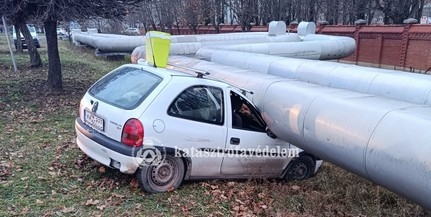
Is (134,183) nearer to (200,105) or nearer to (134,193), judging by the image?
(134,193)

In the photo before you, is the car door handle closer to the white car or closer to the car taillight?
the white car

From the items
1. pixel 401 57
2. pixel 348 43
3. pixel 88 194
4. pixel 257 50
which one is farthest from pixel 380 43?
pixel 88 194

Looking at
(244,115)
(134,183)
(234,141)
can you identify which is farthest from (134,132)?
(244,115)

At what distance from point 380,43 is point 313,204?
16.3m

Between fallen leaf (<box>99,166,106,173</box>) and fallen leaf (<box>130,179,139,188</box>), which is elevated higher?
fallen leaf (<box>99,166,106,173</box>)

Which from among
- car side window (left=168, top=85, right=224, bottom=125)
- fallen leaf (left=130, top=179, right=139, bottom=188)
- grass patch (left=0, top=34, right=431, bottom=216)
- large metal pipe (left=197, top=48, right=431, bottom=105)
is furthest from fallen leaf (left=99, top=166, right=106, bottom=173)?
large metal pipe (left=197, top=48, right=431, bottom=105)

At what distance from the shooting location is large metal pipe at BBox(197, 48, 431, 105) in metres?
5.29

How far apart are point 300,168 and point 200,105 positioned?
1854mm

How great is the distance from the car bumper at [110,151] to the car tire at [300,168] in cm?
218

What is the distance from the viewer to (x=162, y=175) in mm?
4480

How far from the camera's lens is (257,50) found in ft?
37.7

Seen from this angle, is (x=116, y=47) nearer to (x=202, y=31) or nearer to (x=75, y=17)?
(x=75, y=17)

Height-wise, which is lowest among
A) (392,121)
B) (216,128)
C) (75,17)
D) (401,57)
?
(401,57)

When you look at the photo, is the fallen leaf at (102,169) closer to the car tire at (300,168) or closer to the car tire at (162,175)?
the car tire at (162,175)
